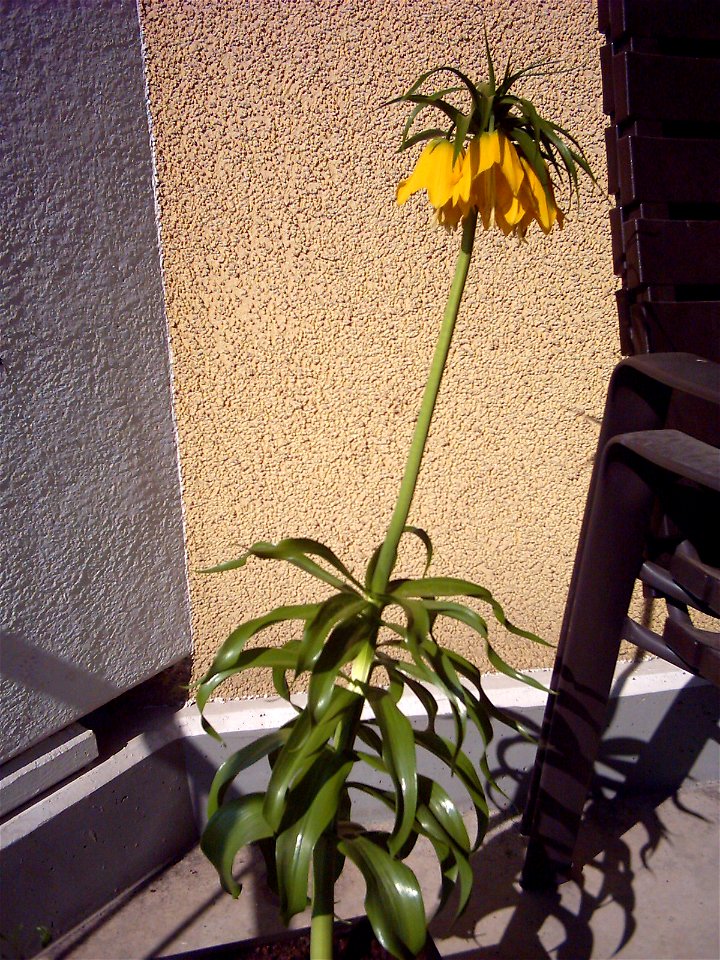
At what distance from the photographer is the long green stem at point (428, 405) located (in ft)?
2.33

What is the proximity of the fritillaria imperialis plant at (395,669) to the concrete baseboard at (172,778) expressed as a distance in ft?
2.23

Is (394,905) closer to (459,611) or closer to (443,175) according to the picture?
(459,611)

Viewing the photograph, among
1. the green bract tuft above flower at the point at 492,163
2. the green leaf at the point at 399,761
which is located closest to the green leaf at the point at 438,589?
the green leaf at the point at 399,761

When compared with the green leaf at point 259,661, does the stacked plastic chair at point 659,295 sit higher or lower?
higher

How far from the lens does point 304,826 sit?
78cm

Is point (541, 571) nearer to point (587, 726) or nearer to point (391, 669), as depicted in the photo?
point (587, 726)

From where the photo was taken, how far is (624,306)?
1.19 m

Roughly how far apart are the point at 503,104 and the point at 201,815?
1529mm

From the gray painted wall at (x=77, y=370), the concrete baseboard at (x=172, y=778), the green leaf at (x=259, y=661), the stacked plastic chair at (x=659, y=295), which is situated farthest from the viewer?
the concrete baseboard at (x=172, y=778)

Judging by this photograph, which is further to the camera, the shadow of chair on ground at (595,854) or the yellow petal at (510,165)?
the shadow of chair on ground at (595,854)

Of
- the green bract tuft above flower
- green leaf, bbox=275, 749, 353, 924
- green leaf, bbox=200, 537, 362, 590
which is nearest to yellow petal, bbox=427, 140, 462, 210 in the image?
the green bract tuft above flower

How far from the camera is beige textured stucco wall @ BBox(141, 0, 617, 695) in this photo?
4.58 ft

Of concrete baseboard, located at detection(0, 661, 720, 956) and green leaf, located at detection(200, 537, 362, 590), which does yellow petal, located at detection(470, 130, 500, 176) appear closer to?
green leaf, located at detection(200, 537, 362, 590)

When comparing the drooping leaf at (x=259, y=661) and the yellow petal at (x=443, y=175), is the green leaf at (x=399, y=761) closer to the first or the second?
the drooping leaf at (x=259, y=661)
